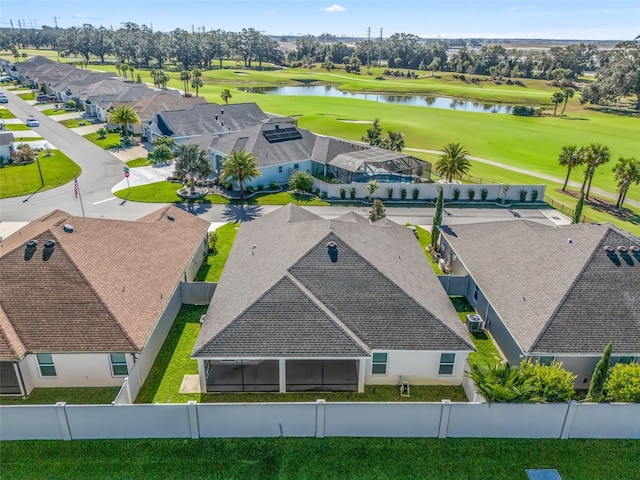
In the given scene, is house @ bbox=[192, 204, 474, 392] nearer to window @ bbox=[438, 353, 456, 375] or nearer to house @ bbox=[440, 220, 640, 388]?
window @ bbox=[438, 353, 456, 375]

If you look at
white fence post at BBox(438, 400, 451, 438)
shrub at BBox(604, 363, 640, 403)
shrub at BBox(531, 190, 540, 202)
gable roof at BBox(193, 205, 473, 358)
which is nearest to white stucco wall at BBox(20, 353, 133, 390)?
gable roof at BBox(193, 205, 473, 358)

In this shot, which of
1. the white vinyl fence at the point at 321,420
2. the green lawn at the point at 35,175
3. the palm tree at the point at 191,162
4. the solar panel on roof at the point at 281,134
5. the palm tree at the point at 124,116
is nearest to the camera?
the white vinyl fence at the point at 321,420

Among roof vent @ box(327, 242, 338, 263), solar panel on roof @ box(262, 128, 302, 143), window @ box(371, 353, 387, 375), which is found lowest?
window @ box(371, 353, 387, 375)

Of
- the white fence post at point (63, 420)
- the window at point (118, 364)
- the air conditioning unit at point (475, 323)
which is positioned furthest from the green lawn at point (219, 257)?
the air conditioning unit at point (475, 323)

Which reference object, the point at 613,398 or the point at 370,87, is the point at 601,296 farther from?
the point at 370,87

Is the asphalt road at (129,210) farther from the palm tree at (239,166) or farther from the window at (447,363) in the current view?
the window at (447,363)
